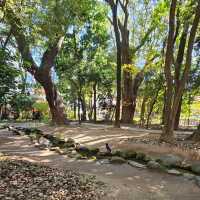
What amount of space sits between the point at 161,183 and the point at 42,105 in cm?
1610

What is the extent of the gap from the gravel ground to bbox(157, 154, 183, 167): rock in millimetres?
2257

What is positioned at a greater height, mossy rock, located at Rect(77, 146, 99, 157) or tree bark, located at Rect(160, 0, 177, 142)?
tree bark, located at Rect(160, 0, 177, 142)

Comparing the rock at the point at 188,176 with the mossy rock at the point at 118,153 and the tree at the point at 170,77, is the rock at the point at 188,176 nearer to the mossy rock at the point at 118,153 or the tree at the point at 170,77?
the mossy rock at the point at 118,153

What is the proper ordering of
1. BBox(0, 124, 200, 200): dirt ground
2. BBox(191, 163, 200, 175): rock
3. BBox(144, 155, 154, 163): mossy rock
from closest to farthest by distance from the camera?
BBox(0, 124, 200, 200): dirt ground → BBox(191, 163, 200, 175): rock → BBox(144, 155, 154, 163): mossy rock

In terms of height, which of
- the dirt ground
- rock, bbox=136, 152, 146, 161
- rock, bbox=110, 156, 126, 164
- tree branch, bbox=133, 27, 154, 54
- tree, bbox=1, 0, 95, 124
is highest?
tree branch, bbox=133, 27, 154, 54

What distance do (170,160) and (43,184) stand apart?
3.60 metres

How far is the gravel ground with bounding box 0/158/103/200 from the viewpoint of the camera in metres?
4.94

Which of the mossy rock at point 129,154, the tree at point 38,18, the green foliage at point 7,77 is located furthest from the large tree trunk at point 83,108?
the green foliage at point 7,77

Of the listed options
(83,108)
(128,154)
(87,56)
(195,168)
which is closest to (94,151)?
(128,154)

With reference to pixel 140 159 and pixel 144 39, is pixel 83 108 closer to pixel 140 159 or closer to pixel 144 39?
pixel 144 39

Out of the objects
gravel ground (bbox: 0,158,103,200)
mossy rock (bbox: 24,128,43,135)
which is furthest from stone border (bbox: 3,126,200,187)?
mossy rock (bbox: 24,128,43,135)

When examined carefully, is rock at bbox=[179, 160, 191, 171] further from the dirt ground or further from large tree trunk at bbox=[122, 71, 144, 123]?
large tree trunk at bbox=[122, 71, 144, 123]

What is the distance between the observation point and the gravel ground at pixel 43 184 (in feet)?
16.2

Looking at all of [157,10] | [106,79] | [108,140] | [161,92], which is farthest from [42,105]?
[108,140]
